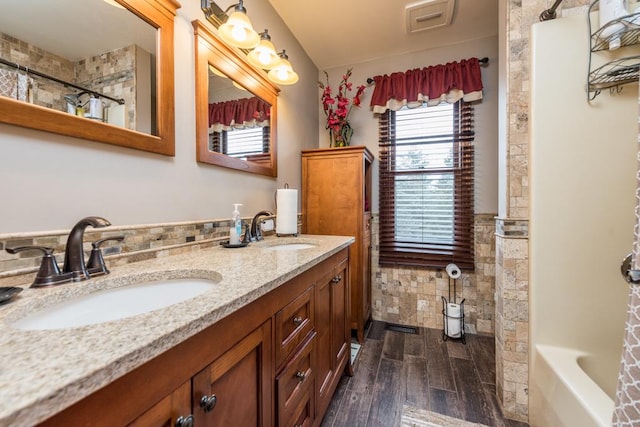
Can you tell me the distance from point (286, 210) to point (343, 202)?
605 mm

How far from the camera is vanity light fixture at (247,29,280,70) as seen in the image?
1.47 metres

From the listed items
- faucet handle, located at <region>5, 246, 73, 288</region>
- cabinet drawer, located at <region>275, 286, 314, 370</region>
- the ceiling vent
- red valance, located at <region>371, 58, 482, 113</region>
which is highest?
the ceiling vent

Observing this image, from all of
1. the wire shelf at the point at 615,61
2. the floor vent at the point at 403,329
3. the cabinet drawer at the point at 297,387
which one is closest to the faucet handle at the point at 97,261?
the cabinet drawer at the point at 297,387

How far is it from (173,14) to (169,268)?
1069 mm

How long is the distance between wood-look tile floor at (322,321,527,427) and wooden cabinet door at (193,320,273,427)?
810 mm

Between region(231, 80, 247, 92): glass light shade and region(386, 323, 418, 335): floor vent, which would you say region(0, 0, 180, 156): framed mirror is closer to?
region(231, 80, 247, 92): glass light shade

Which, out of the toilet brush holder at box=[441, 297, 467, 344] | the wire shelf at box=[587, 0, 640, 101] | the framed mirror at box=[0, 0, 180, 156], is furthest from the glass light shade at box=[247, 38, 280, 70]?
the toilet brush holder at box=[441, 297, 467, 344]

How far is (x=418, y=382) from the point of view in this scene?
1637 mm

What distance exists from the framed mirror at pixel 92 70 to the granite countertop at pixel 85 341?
49cm

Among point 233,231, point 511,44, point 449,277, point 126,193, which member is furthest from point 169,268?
point 449,277

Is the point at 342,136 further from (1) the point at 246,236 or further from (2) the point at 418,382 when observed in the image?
(2) the point at 418,382

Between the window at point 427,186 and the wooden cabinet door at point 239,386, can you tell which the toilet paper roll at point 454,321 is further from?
the wooden cabinet door at point 239,386

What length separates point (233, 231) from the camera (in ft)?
4.45

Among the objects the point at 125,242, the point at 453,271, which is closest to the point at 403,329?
the point at 453,271
